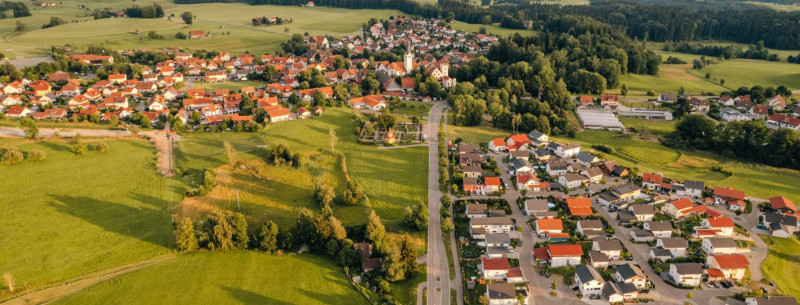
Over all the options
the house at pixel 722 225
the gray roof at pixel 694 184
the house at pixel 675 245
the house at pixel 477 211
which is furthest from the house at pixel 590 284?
the gray roof at pixel 694 184

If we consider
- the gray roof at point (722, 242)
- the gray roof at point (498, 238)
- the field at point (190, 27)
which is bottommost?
the gray roof at point (498, 238)

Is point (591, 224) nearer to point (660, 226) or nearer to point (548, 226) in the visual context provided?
point (548, 226)


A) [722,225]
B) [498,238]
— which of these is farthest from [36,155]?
[722,225]

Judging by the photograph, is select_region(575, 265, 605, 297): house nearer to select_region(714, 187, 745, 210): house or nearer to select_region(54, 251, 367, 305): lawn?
select_region(54, 251, 367, 305): lawn

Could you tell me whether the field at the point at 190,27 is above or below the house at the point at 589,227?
above

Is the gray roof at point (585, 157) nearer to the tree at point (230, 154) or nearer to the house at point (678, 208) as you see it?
the house at point (678, 208)

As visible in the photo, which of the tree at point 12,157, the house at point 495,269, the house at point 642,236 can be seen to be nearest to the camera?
the house at point 495,269

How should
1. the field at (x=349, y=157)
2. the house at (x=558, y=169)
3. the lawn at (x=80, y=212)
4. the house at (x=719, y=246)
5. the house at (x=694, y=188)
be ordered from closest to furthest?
the lawn at (x=80, y=212) → the house at (x=719, y=246) → the field at (x=349, y=157) → the house at (x=694, y=188) → the house at (x=558, y=169)

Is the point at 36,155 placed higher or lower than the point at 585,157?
lower
